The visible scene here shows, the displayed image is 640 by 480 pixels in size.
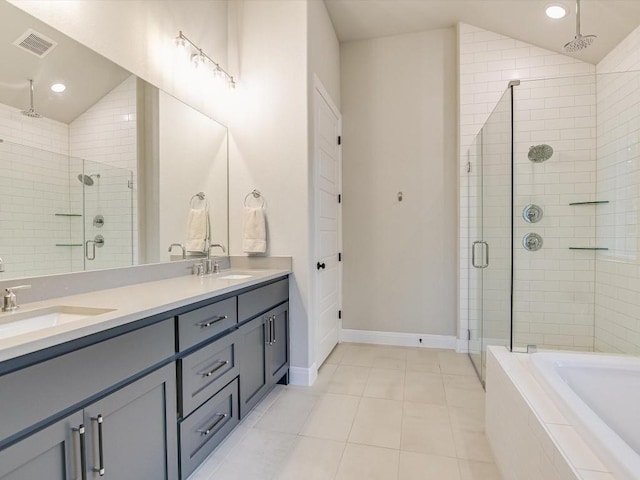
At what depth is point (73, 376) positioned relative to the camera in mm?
1040

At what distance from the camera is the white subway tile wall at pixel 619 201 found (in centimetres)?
246

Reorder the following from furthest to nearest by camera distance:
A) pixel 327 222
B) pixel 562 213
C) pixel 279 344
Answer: pixel 327 222
pixel 562 213
pixel 279 344

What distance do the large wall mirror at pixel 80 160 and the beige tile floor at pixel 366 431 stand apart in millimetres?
1174

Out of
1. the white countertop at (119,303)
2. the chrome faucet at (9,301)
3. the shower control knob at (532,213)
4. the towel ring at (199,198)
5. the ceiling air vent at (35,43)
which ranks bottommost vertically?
the white countertop at (119,303)

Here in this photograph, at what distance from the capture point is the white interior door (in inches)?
115

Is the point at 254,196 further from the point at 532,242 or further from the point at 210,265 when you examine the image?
the point at 532,242

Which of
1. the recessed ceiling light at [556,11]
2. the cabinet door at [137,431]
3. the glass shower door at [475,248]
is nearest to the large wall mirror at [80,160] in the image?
the cabinet door at [137,431]

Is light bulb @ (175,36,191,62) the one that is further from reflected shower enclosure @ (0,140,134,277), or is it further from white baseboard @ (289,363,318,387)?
white baseboard @ (289,363,318,387)

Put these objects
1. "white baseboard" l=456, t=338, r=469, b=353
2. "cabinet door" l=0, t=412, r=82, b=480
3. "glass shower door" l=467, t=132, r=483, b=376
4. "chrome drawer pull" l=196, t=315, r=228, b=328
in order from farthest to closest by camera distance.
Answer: "white baseboard" l=456, t=338, r=469, b=353
"glass shower door" l=467, t=132, r=483, b=376
"chrome drawer pull" l=196, t=315, r=228, b=328
"cabinet door" l=0, t=412, r=82, b=480

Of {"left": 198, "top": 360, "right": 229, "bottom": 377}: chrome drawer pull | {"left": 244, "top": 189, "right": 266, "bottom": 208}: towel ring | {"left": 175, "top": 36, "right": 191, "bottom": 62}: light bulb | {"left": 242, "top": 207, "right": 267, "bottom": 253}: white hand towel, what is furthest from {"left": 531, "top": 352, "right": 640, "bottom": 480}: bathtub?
{"left": 175, "top": 36, "right": 191, "bottom": 62}: light bulb

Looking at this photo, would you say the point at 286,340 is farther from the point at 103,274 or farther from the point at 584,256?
the point at 584,256

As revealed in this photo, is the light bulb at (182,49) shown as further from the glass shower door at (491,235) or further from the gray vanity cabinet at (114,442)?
the glass shower door at (491,235)

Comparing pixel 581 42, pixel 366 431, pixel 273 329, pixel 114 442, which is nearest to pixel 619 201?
pixel 581 42

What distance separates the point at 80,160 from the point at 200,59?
1296mm
